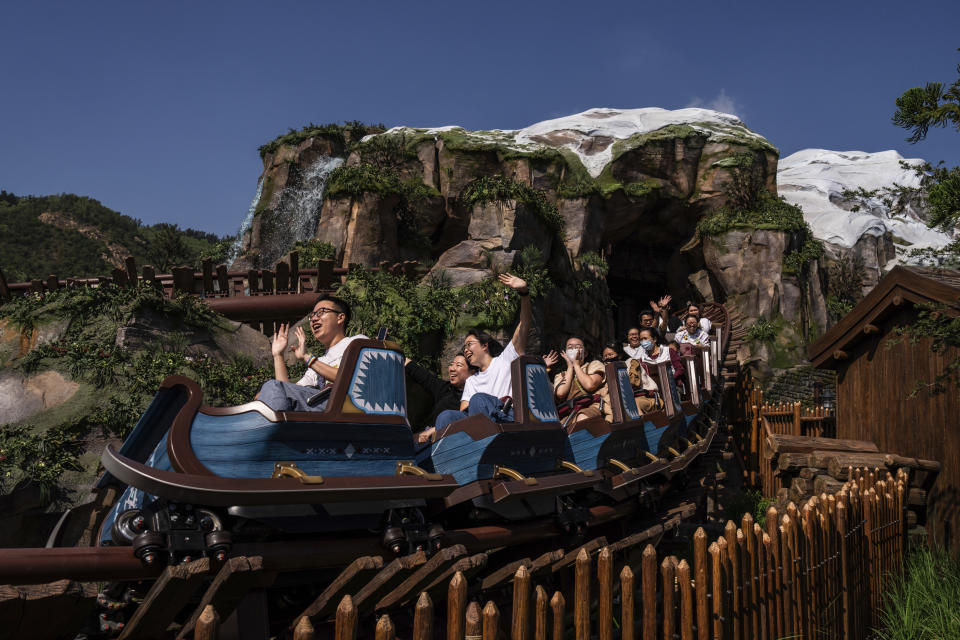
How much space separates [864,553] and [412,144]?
60.1ft

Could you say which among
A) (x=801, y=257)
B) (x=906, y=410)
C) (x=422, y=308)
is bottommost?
(x=906, y=410)

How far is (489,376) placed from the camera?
16.0 ft

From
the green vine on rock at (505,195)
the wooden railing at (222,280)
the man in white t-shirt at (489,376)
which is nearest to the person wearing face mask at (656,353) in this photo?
the wooden railing at (222,280)

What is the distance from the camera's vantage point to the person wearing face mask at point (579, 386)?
6172 millimetres

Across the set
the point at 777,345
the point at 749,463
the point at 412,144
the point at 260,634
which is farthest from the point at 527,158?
the point at 260,634

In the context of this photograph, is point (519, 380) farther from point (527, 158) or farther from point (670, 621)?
point (527, 158)

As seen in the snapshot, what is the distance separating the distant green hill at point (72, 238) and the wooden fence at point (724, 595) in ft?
101

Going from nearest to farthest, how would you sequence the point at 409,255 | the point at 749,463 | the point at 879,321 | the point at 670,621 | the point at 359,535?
1. the point at 670,621
2. the point at 359,535
3. the point at 879,321
4. the point at 749,463
5. the point at 409,255

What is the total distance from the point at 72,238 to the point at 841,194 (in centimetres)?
4375

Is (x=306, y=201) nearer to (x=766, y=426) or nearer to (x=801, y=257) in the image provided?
(x=801, y=257)

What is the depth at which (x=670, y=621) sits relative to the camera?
2.84m

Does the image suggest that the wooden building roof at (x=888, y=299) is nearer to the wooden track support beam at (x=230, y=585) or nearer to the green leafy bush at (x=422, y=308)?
the green leafy bush at (x=422, y=308)

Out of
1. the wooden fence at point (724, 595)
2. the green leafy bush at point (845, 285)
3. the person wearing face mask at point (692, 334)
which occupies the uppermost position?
the green leafy bush at point (845, 285)

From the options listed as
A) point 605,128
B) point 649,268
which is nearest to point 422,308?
point 605,128
